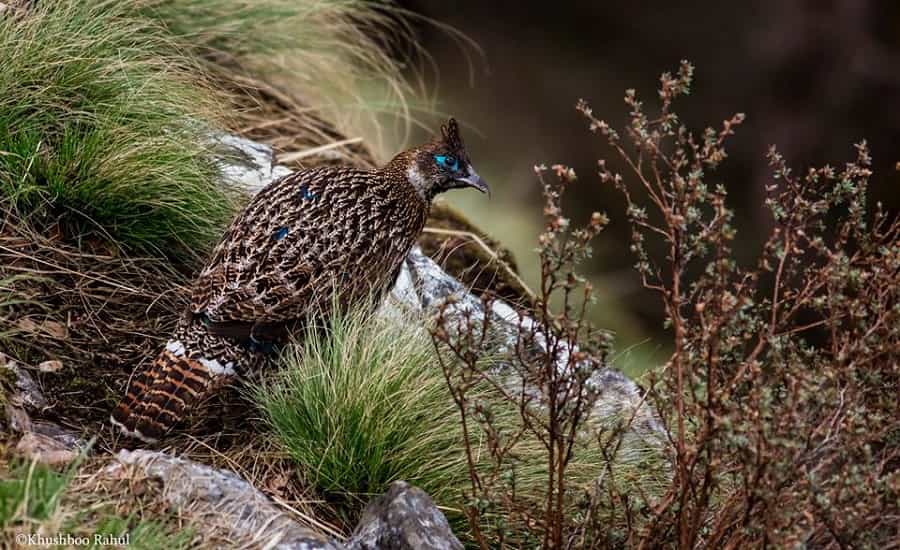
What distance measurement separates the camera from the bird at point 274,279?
3.98 meters

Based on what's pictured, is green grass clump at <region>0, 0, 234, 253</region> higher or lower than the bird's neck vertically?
lower

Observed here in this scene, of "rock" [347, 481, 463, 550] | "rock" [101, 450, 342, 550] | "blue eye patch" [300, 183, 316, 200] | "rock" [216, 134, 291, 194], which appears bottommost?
"rock" [101, 450, 342, 550]

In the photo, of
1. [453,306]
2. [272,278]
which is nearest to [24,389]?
[272,278]

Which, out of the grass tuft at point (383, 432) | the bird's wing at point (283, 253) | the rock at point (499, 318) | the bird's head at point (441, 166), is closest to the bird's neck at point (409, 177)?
the bird's head at point (441, 166)

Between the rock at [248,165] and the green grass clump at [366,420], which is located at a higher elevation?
the rock at [248,165]

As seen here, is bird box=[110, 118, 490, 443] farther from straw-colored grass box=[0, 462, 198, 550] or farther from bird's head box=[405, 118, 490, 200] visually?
straw-colored grass box=[0, 462, 198, 550]

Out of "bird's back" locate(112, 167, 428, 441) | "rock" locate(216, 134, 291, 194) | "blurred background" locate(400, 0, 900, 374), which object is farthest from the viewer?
"blurred background" locate(400, 0, 900, 374)

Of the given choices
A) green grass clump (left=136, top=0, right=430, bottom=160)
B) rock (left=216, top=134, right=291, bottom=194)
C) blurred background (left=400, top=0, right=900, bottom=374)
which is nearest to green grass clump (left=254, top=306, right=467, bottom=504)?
rock (left=216, top=134, right=291, bottom=194)

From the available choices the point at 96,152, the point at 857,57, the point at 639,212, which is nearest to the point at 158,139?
the point at 96,152

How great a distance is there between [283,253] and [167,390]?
2.10 feet

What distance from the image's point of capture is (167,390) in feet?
13.0

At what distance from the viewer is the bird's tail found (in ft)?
12.8

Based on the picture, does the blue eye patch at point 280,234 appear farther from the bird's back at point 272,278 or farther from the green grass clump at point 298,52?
the green grass clump at point 298,52

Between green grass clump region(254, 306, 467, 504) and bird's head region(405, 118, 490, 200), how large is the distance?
0.94 meters
